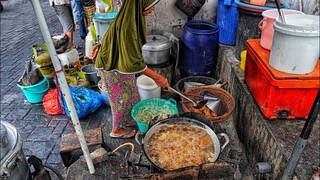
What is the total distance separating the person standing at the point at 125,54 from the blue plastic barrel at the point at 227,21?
216cm

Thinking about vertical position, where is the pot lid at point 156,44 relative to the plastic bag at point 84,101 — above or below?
above

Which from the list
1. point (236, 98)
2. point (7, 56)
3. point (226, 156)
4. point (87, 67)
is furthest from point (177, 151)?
point (7, 56)

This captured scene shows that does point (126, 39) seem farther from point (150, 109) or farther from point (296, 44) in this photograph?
point (296, 44)

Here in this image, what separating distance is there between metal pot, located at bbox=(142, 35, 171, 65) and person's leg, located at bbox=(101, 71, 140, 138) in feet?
3.81

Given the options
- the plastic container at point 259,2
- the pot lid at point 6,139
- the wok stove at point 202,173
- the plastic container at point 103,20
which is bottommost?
the wok stove at point 202,173

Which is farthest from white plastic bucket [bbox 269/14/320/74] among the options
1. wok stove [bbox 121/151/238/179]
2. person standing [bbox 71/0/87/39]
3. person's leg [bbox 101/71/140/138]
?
person standing [bbox 71/0/87/39]

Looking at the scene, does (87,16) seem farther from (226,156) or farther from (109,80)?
(226,156)

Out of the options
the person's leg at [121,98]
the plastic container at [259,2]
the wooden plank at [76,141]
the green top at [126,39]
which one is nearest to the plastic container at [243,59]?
the plastic container at [259,2]

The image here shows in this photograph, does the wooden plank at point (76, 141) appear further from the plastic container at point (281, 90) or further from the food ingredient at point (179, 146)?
the plastic container at point (281, 90)

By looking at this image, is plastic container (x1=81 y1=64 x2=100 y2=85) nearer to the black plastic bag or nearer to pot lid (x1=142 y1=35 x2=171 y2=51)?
pot lid (x1=142 y1=35 x2=171 y2=51)

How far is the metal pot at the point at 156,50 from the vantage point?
16.5 feet

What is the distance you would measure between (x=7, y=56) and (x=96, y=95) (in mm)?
4390

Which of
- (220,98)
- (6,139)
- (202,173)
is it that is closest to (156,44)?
(220,98)

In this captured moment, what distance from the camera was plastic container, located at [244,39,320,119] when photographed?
2693mm
